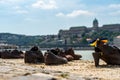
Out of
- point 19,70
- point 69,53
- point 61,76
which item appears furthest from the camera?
point 69,53

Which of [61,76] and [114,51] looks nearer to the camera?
→ [61,76]

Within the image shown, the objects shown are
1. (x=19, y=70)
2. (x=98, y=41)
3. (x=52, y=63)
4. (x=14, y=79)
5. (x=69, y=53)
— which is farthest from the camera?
(x=69, y=53)

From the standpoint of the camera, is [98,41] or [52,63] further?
[52,63]

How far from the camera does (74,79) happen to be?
8.50 m

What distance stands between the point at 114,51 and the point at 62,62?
4650 mm

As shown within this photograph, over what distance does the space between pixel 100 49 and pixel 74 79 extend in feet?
54.8

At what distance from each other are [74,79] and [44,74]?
74 cm

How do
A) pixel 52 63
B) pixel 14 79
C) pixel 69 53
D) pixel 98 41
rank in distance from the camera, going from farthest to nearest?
pixel 69 53
pixel 52 63
pixel 98 41
pixel 14 79

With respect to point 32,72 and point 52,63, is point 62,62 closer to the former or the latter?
point 52,63

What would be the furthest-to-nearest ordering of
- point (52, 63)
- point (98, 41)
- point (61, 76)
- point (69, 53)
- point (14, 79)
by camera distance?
point (69, 53) < point (52, 63) < point (98, 41) < point (61, 76) < point (14, 79)

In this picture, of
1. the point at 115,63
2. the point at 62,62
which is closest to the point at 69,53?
the point at 62,62

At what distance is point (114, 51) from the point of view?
25438mm

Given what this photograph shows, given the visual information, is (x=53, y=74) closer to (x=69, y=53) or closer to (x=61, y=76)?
(x=61, y=76)

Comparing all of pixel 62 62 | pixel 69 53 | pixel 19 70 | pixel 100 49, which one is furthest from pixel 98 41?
pixel 19 70
